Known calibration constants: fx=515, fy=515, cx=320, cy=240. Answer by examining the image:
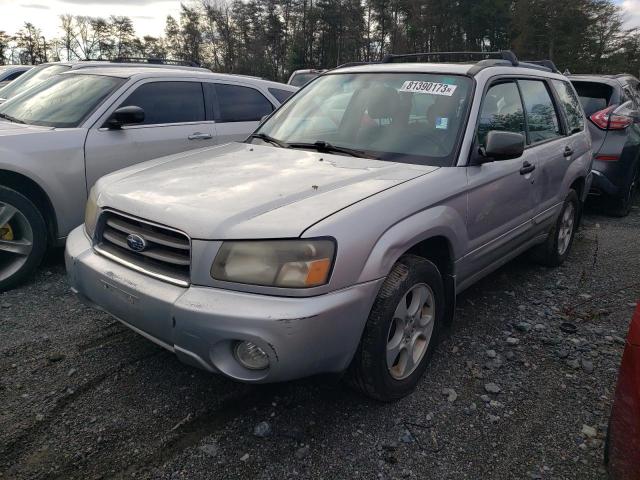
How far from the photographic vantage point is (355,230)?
2248 mm

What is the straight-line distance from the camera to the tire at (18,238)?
391 cm

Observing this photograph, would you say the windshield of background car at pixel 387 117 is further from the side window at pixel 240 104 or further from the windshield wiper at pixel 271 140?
the side window at pixel 240 104

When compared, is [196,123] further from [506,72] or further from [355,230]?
[355,230]

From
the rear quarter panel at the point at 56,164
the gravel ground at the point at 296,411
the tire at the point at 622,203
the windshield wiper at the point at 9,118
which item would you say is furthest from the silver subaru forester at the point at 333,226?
the tire at the point at 622,203

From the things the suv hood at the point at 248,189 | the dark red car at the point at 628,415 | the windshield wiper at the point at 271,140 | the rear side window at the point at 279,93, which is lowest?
the dark red car at the point at 628,415

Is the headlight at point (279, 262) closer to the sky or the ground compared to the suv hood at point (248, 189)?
closer to the ground

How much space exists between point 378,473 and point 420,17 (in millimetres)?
55135

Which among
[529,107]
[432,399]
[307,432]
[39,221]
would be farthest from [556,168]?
[39,221]

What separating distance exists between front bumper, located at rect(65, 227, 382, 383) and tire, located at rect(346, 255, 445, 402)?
Result: 12 cm

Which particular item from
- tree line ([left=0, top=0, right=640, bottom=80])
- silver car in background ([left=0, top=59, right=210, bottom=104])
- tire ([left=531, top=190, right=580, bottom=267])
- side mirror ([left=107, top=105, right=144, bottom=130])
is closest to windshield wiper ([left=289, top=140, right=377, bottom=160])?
side mirror ([left=107, top=105, right=144, bottom=130])

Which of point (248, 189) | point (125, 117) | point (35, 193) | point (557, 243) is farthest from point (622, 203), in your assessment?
point (35, 193)

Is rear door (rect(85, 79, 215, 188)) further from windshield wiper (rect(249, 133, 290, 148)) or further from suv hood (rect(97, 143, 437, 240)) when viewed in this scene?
windshield wiper (rect(249, 133, 290, 148))

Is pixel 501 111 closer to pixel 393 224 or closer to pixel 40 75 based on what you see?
pixel 393 224

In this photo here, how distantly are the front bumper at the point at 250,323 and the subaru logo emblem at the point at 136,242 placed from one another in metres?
0.13
